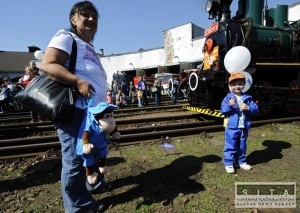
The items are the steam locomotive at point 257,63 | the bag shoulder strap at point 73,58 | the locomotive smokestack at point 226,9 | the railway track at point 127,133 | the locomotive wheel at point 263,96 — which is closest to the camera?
the bag shoulder strap at point 73,58

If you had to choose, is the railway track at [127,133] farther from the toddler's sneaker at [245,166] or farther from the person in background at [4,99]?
the person in background at [4,99]

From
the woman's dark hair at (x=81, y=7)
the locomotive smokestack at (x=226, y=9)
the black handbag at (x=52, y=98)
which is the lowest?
the black handbag at (x=52, y=98)

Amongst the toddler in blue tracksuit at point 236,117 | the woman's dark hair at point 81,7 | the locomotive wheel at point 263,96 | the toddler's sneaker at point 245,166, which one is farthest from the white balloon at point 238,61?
the locomotive wheel at point 263,96

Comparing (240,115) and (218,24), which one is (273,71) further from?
(240,115)

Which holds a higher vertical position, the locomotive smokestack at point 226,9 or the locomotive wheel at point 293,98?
the locomotive smokestack at point 226,9

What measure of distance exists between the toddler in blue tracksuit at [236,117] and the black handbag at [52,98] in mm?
2297

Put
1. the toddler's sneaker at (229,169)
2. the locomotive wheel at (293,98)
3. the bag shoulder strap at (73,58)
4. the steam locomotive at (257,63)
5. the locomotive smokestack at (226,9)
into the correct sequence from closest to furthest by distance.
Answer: the bag shoulder strap at (73,58), the toddler's sneaker at (229,169), the steam locomotive at (257,63), the locomotive wheel at (293,98), the locomotive smokestack at (226,9)

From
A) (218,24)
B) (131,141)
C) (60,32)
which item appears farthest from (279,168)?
(218,24)

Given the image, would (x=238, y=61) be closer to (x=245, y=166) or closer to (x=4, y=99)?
(x=245, y=166)

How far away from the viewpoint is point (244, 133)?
11.7ft

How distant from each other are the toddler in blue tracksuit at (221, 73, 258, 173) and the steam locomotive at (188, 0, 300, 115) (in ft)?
11.2

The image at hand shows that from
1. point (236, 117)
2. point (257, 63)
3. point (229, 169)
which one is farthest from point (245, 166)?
point (257, 63)

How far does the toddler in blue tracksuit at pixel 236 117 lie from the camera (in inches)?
137

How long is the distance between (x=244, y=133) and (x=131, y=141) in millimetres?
2605
